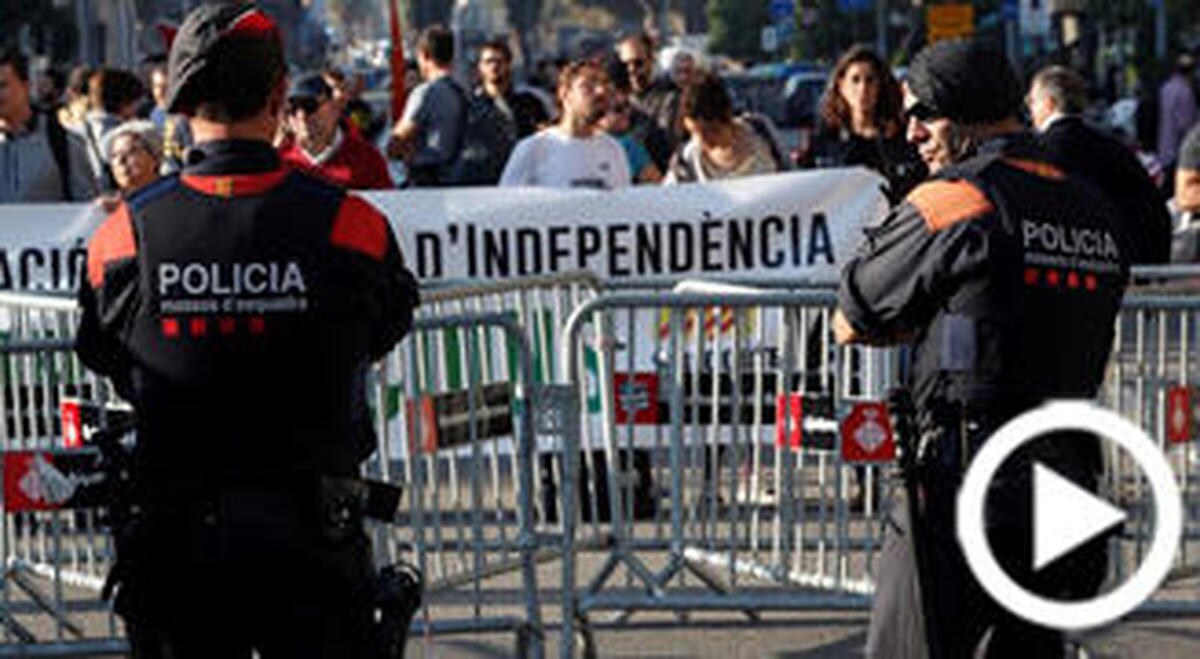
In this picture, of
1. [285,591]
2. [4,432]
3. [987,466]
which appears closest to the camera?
[285,591]

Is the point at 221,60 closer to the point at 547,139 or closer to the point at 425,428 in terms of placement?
the point at 425,428

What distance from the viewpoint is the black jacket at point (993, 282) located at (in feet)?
17.6

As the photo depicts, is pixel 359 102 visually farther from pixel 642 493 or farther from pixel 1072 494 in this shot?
pixel 1072 494

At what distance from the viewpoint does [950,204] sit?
539 centimetres

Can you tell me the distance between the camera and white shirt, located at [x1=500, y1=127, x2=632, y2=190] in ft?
38.1

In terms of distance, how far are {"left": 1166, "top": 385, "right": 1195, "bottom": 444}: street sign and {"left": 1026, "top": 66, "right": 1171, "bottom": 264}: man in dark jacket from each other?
203cm

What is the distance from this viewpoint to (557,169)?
11.6m

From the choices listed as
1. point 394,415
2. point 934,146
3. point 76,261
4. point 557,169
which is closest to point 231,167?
point 934,146

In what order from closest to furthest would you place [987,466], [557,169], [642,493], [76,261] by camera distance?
[987,466]
[642,493]
[76,261]
[557,169]

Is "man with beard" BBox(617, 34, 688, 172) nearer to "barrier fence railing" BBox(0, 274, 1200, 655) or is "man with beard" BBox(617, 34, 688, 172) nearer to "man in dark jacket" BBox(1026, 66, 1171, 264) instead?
"man in dark jacket" BBox(1026, 66, 1171, 264)

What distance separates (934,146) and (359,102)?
1748 cm

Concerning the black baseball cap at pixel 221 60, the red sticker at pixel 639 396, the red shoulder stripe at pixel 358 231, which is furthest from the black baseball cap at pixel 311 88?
the red shoulder stripe at pixel 358 231

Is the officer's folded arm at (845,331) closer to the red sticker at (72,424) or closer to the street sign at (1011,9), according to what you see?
the red sticker at (72,424)

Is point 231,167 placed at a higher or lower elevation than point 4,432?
higher
